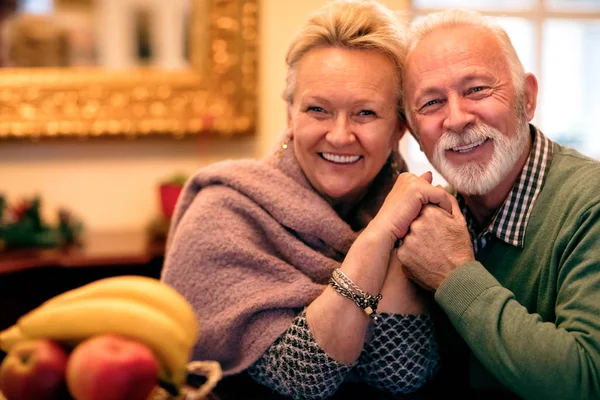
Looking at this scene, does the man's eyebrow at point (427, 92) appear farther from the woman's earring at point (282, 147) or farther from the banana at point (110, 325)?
the banana at point (110, 325)

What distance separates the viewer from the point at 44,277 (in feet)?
7.70

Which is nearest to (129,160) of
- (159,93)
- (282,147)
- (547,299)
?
(159,93)

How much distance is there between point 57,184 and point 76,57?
569 millimetres

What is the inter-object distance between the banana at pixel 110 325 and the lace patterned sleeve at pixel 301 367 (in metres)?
0.50

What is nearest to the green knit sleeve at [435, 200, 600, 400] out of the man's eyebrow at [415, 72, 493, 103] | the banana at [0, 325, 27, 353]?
the man's eyebrow at [415, 72, 493, 103]

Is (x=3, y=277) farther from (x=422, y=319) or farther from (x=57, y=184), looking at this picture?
(x=422, y=319)

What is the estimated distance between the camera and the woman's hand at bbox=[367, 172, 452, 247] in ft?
4.46

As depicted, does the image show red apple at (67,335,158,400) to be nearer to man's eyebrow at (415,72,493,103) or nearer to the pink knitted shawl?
the pink knitted shawl

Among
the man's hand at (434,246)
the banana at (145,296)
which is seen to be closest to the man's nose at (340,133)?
the man's hand at (434,246)

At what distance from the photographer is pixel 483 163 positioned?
1.42 metres

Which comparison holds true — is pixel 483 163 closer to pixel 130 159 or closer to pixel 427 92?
pixel 427 92

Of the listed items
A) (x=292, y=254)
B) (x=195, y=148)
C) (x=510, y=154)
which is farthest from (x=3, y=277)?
(x=510, y=154)

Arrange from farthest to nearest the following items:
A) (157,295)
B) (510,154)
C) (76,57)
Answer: (76,57)
(510,154)
(157,295)

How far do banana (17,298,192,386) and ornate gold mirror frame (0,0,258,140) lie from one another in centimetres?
204
